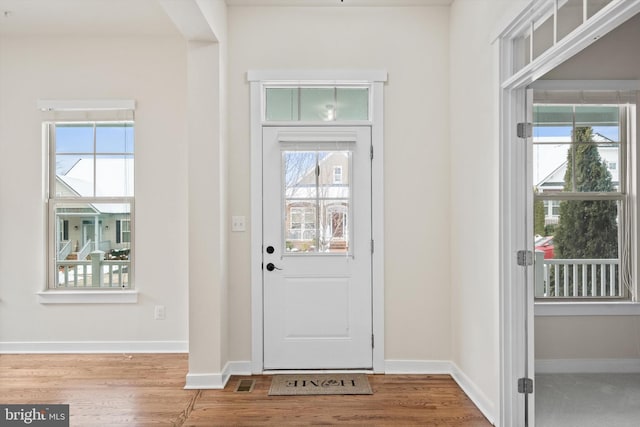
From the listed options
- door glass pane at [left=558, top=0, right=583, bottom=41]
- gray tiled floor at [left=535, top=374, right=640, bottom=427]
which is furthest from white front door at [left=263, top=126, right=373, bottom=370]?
Answer: door glass pane at [left=558, top=0, right=583, bottom=41]

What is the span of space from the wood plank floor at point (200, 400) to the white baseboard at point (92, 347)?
0.95ft

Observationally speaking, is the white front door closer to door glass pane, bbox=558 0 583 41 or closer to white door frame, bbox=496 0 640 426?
white door frame, bbox=496 0 640 426

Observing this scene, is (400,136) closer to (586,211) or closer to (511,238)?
(511,238)

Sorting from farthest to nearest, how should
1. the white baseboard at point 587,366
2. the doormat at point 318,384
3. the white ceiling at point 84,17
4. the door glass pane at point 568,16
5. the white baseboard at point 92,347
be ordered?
the white baseboard at point 92,347, the white ceiling at point 84,17, the doormat at point 318,384, the white baseboard at point 587,366, the door glass pane at point 568,16

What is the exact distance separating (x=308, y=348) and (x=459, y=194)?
5.54 feet

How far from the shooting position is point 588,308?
7.32ft

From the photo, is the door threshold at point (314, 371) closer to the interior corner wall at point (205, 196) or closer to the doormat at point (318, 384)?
the doormat at point (318, 384)

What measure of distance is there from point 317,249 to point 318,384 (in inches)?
40.2

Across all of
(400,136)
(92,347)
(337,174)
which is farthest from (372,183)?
(92,347)

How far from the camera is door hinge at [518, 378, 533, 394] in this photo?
8.12 feet

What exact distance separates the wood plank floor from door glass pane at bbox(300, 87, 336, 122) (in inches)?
82.6

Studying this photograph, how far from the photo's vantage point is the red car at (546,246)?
239 cm

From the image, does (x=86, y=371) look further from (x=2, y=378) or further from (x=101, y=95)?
(x=101, y=95)

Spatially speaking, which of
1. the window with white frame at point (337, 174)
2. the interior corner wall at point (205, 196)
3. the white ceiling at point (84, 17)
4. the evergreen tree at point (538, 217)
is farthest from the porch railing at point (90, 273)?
the evergreen tree at point (538, 217)
